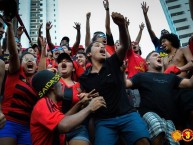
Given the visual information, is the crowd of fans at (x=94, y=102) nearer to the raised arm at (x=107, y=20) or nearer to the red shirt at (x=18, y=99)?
the red shirt at (x=18, y=99)

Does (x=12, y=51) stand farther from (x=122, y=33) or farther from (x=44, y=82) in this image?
(x=122, y=33)

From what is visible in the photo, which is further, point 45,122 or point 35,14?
point 35,14

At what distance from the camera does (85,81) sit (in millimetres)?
4223

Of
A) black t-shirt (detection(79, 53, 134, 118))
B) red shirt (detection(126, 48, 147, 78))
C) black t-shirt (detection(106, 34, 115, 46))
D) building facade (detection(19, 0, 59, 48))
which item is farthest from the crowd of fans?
building facade (detection(19, 0, 59, 48))

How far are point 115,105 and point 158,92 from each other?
1.00 metres

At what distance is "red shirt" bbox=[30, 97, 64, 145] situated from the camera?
3.21 meters

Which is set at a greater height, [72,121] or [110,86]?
[110,86]

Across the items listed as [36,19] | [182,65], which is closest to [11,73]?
[182,65]

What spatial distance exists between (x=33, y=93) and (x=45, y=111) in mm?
1257

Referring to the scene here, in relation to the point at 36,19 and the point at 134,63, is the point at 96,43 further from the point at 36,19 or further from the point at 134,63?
the point at 36,19

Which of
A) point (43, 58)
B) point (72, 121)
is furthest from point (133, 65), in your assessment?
point (72, 121)

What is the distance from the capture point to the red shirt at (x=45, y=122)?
321 centimetres

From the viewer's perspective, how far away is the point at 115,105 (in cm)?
392

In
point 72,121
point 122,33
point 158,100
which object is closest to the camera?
point 72,121
